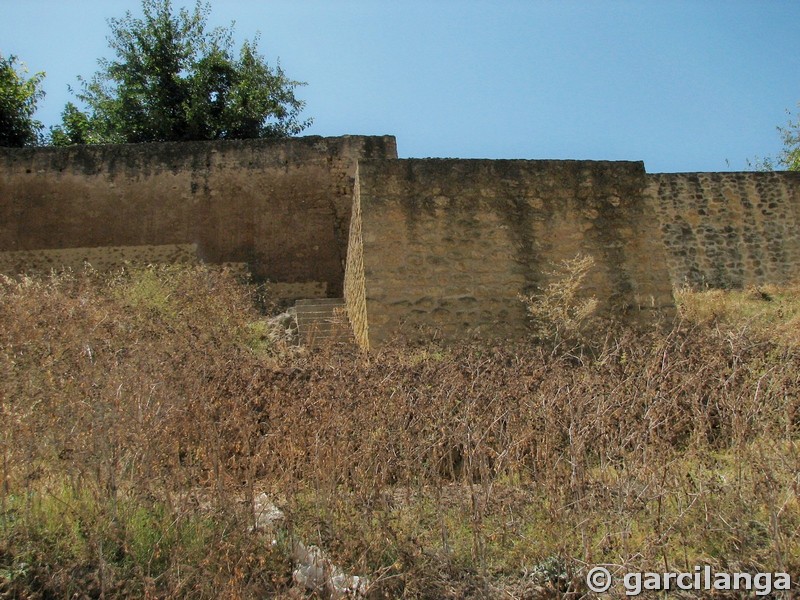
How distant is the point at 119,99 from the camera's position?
18688 millimetres

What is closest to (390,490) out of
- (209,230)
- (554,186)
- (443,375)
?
(443,375)

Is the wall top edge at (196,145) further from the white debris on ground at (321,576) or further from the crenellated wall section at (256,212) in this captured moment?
the white debris on ground at (321,576)

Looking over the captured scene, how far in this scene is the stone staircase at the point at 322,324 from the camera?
8.62m

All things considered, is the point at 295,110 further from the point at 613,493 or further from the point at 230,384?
the point at 613,493

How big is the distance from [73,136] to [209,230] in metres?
8.16

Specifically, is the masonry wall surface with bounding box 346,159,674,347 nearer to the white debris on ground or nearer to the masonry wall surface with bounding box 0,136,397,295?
the white debris on ground

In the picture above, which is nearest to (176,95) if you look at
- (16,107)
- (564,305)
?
(16,107)

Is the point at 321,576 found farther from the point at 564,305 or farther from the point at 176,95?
the point at 176,95

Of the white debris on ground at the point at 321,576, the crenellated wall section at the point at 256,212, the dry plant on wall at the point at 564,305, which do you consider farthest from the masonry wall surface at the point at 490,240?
the crenellated wall section at the point at 256,212

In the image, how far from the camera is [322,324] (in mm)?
9344

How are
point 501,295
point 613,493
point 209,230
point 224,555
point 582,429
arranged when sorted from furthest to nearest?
1. point 209,230
2. point 501,295
3. point 582,429
4. point 613,493
5. point 224,555

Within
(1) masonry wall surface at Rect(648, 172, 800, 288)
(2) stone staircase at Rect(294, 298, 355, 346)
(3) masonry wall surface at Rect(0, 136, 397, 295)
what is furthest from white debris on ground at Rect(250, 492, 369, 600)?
(1) masonry wall surface at Rect(648, 172, 800, 288)

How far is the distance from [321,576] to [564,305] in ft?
14.6

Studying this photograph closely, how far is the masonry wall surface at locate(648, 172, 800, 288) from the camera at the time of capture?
42.5ft
